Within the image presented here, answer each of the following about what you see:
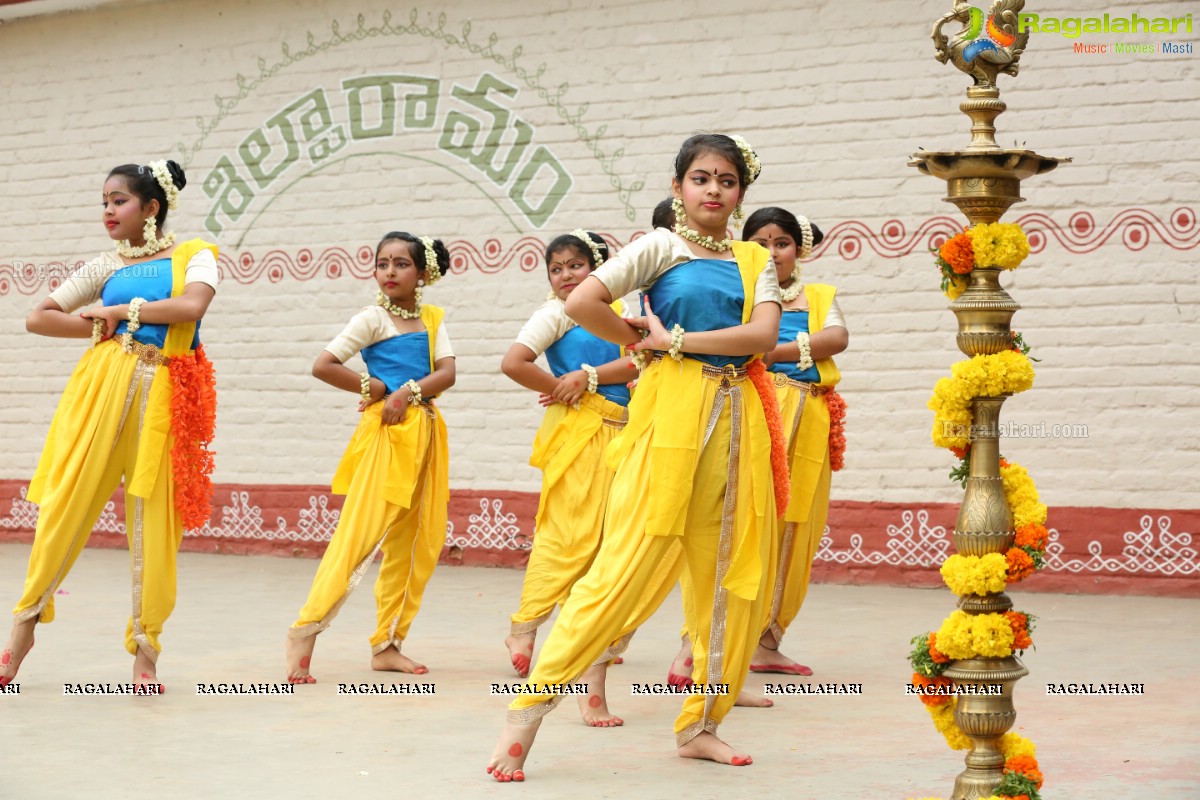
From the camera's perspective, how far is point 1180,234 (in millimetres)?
7758

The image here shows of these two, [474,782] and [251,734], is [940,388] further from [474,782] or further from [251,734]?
[251,734]

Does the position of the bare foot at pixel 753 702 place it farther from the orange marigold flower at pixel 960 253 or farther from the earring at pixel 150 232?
the earring at pixel 150 232

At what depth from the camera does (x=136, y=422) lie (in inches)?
217

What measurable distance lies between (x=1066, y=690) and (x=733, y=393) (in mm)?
2005

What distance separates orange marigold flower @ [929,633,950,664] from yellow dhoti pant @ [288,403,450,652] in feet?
9.26

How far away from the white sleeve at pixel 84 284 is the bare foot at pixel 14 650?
1.18m

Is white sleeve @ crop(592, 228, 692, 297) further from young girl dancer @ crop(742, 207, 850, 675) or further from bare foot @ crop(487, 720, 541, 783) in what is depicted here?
young girl dancer @ crop(742, 207, 850, 675)

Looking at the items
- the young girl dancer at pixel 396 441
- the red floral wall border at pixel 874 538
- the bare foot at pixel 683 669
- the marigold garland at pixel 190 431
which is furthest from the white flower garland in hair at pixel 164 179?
the red floral wall border at pixel 874 538

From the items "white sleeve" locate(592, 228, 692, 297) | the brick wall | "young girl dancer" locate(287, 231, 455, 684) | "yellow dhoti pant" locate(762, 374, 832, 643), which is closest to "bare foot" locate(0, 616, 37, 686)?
"young girl dancer" locate(287, 231, 455, 684)

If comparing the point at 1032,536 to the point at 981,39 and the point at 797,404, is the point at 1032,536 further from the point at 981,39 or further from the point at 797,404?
the point at 797,404

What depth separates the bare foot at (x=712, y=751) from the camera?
14.4ft

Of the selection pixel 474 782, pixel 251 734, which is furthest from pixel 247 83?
pixel 474 782

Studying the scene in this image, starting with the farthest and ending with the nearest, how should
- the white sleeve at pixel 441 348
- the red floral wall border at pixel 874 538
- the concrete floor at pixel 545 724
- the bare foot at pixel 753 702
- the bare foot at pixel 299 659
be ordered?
the red floral wall border at pixel 874 538, the white sleeve at pixel 441 348, the bare foot at pixel 299 659, the bare foot at pixel 753 702, the concrete floor at pixel 545 724

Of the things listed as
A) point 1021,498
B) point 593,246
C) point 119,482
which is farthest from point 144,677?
point 1021,498
